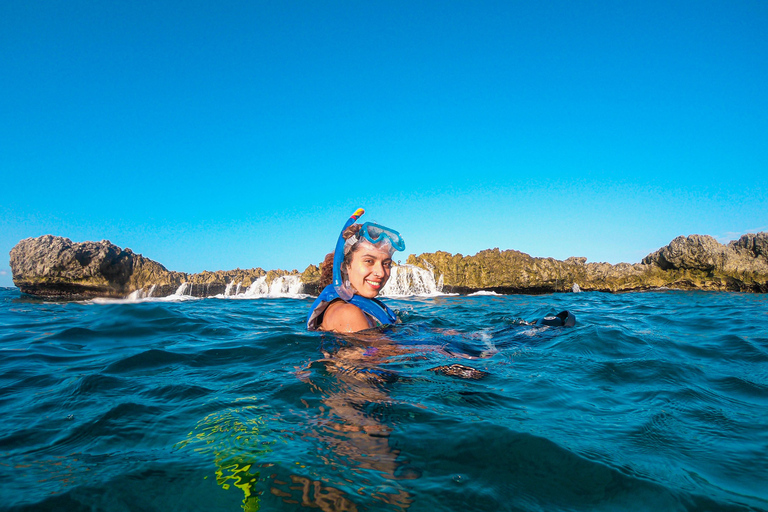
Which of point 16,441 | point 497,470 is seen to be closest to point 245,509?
point 497,470

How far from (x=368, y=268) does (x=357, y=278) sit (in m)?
0.20

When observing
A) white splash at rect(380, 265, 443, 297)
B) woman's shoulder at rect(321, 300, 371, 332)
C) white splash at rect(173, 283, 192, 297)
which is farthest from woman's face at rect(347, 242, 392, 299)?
white splash at rect(173, 283, 192, 297)

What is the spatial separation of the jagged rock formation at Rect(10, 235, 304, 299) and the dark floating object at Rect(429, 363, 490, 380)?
25638 mm

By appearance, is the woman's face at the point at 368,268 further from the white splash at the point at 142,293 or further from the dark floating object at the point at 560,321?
the white splash at the point at 142,293

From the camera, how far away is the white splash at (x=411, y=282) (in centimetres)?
2342

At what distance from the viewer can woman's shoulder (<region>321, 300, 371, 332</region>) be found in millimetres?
4082

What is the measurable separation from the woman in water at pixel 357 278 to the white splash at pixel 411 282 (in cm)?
1835

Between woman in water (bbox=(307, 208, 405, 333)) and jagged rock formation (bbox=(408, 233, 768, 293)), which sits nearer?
woman in water (bbox=(307, 208, 405, 333))

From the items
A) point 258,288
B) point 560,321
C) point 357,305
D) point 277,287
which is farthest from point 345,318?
point 258,288

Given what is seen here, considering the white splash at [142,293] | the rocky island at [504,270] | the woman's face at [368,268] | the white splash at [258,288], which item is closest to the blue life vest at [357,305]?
the woman's face at [368,268]

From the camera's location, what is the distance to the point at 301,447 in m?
1.92

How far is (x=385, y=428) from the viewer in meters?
2.15

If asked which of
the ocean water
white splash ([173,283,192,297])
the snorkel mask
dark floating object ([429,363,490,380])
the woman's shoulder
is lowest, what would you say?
the ocean water

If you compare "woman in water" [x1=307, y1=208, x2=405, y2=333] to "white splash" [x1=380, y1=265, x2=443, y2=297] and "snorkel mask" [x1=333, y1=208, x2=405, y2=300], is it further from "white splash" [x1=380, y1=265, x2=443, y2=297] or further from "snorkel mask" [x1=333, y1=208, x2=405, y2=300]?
"white splash" [x1=380, y1=265, x2=443, y2=297]
